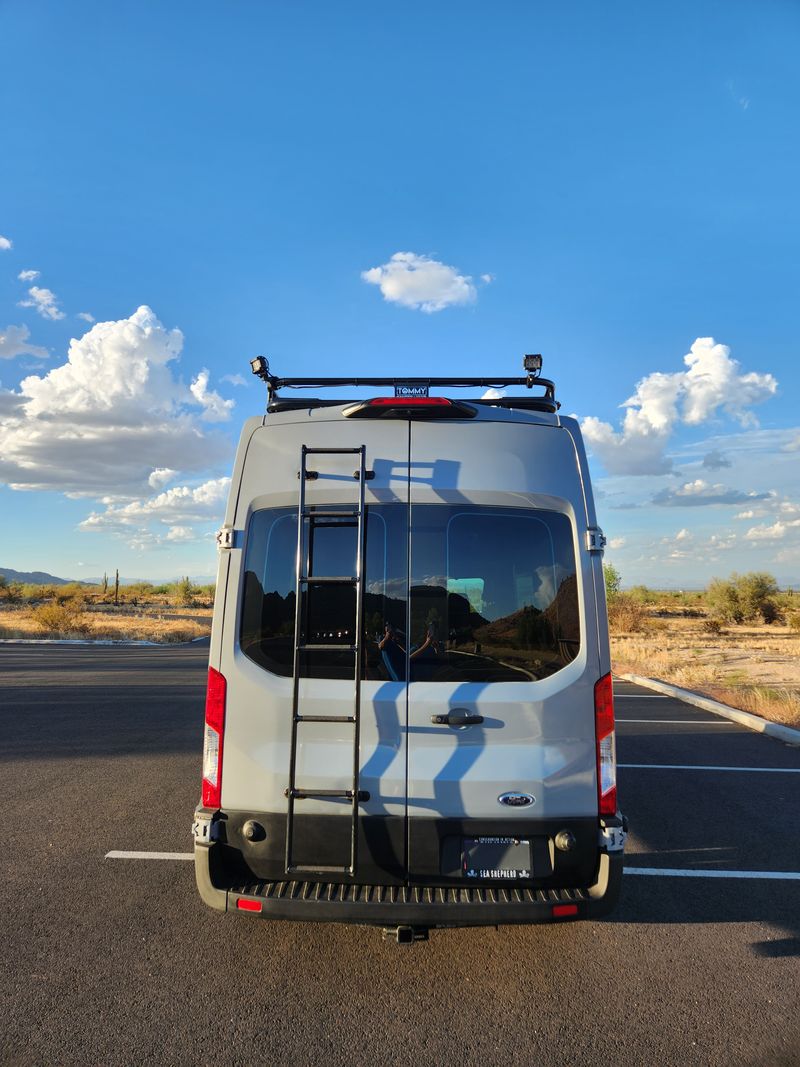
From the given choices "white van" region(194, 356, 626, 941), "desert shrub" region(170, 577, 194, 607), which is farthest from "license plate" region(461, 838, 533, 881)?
"desert shrub" region(170, 577, 194, 607)

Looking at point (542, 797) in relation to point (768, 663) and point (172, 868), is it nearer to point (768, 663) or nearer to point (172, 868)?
point (172, 868)

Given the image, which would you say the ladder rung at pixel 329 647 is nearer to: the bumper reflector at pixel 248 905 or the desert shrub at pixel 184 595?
the bumper reflector at pixel 248 905

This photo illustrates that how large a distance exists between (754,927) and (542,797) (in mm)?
1903

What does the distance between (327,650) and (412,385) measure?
5.14 ft

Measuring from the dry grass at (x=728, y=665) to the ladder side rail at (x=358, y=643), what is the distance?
946 cm

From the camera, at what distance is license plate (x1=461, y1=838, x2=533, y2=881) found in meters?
3.31

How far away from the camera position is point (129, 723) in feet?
33.9

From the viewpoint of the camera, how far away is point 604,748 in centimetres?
342

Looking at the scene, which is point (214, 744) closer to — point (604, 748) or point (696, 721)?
point (604, 748)

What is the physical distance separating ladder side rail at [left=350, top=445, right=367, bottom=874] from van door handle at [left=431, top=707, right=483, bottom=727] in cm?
37

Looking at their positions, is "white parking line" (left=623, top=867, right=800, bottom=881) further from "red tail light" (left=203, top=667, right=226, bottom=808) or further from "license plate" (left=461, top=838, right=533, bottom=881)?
"red tail light" (left=203, top=667, right=226, bottom=808)

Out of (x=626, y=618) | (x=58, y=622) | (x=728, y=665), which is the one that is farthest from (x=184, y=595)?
(x=728, y=665)

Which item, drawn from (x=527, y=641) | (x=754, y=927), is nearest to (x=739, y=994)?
(x=754, y=927)

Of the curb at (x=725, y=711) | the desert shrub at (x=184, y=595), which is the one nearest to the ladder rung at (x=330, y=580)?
the curb at (x=725, y=711)
